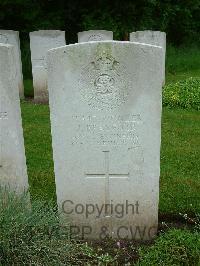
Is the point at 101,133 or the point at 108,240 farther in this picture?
the point at 108,240

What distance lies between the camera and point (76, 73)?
3904mm

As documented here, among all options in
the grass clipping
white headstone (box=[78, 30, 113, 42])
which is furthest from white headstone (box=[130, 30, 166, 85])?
the grass clipping

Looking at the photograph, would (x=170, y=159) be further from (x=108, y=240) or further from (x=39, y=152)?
(x=108, y=240)

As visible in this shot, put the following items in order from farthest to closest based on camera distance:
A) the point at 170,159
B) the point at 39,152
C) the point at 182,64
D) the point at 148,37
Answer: the point at 182,64 < the point at 148,37 < the point at 39,152 < the point at 170,159

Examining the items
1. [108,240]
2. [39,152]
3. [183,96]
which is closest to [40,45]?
[183,96]

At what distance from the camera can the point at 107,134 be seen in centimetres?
409

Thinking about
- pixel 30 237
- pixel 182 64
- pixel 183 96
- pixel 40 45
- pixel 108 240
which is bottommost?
pixel 108 240

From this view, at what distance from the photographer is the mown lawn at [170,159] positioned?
5.17 metres

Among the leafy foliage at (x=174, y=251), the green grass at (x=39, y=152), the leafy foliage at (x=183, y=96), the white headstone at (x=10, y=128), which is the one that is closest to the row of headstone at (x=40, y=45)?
the green grass at (x=39, y=152)

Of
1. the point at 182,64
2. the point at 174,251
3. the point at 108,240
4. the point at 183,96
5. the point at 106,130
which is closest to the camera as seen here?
the point at 174,251

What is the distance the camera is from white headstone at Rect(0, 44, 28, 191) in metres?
3.89

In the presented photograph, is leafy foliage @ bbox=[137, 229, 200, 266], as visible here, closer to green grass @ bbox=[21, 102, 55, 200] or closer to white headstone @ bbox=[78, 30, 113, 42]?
green grass @ bbox=[21, 102, 55, 200]

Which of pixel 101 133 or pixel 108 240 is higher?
pixel 101 133

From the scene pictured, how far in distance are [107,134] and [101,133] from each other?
2.1 inches
